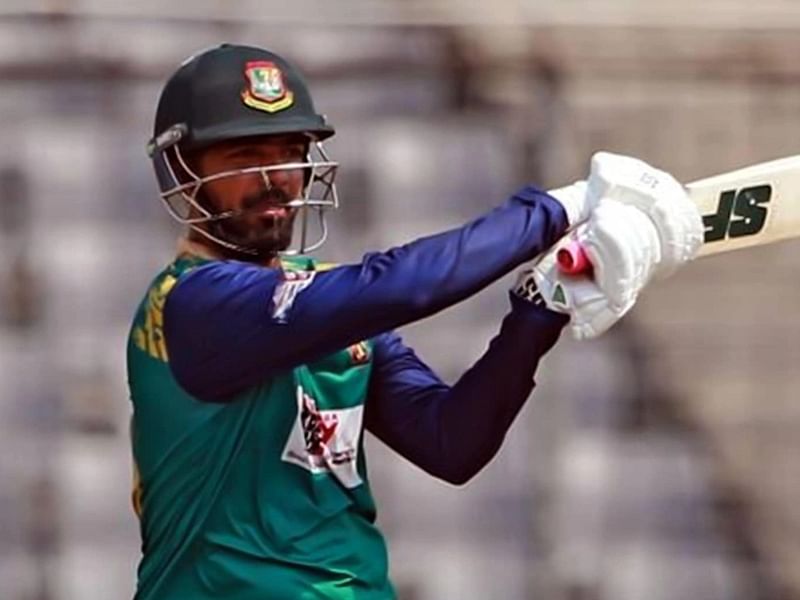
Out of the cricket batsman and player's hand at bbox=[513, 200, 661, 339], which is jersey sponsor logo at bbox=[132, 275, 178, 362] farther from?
player's hand at bbox=[513, 200, 661, 339]

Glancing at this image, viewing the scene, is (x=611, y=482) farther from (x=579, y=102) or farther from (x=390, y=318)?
(x=390, y=318)

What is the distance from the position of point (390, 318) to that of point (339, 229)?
6.87 feet

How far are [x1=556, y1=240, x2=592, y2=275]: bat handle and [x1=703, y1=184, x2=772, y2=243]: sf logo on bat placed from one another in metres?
0.26

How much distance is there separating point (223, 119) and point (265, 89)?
0.26ft

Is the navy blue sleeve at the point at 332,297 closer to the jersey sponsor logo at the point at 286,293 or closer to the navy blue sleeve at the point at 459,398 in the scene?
the jersey sponsor logo at the point at 286,293

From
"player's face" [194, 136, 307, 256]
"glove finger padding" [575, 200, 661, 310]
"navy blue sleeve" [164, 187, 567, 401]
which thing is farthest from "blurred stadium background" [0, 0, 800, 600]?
"glove finger padding" [575, 200, 661, 310]

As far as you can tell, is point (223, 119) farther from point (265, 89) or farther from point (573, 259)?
point (573, 259)

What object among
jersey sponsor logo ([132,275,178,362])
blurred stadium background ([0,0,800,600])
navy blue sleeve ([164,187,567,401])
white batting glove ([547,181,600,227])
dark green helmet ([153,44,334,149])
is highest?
dark green helmet ([153,44,334,149])

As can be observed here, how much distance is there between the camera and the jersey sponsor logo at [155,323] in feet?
10.1

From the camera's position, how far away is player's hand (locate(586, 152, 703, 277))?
Answer: 2939 mm

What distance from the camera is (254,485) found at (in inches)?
120

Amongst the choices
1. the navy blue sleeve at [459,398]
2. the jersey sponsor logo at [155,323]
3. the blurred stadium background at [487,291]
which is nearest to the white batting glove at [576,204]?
the navy blue sleeve at [459,398]

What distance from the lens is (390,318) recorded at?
2869 millimetres

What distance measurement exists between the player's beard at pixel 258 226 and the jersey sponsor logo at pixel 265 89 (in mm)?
120
